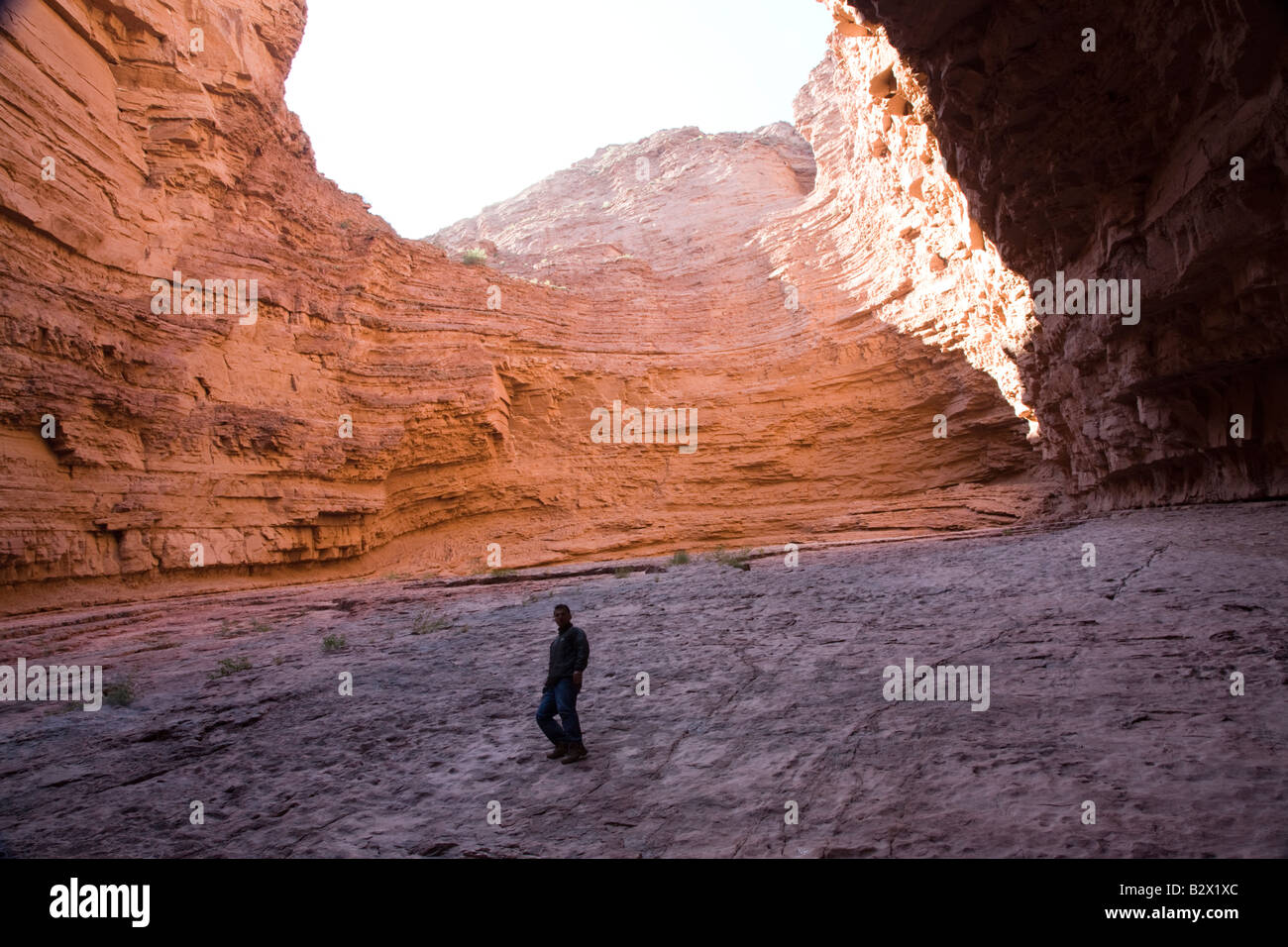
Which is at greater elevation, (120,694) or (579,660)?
(579,660)

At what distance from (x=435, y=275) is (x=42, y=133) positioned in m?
10.4

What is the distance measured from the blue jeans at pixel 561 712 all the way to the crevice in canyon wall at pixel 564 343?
316 inches

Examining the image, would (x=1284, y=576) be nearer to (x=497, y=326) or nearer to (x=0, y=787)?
(x=0, y=787)

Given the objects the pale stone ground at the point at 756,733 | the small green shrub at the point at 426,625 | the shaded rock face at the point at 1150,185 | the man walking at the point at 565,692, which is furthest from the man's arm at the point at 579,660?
the shaded rock face at the point at 1150,185

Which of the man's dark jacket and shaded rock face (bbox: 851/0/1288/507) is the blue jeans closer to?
the man's dark jacket

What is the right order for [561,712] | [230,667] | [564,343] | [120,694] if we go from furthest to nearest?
[564,343] < [230,667] < [120,694] < [561,712]

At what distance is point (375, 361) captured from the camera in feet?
70.1

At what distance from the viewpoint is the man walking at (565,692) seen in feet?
16.3

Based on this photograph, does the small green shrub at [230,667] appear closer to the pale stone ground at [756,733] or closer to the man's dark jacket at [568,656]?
the pale stone ground at [756,733]

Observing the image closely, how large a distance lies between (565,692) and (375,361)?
60.7 feet

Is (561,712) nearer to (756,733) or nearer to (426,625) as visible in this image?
(756,733)

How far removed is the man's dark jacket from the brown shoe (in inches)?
18.1

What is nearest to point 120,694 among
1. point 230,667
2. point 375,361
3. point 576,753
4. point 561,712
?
point 230,667

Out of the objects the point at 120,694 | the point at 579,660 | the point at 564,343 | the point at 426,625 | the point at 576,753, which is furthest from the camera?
the point at 564,343
